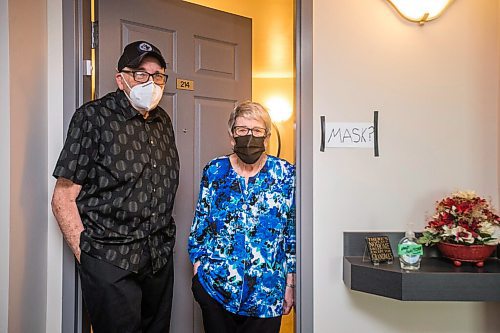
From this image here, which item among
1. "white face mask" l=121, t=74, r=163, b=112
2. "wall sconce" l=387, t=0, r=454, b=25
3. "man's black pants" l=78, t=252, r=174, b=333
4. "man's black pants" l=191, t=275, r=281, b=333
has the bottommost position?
"man's black pants" l=191, t=275, r=281, b=333

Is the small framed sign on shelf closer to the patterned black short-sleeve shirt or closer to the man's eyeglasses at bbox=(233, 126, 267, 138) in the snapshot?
the man's eyeglasses at bbox=(233, 126, 267, 138)

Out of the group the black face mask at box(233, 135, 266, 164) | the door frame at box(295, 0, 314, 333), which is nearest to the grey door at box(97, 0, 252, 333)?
the black face mask at box(233, 135, 266, 164)

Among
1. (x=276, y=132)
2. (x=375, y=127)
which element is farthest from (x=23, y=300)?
(x=276, y=132)

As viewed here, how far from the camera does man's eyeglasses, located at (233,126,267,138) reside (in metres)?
1.83

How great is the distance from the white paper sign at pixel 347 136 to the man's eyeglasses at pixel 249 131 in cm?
26

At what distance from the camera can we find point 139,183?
1683 mm

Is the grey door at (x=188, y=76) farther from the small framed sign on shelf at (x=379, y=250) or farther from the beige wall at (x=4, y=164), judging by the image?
the small framed sign on shelf at (x=379, y=250)

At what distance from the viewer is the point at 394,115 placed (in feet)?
6.09

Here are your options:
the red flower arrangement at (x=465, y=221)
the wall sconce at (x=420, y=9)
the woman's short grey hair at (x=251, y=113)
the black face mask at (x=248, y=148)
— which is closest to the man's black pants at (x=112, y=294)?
the black face mask at (x=248, y=148)

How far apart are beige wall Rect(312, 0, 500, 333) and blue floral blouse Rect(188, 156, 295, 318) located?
14cm

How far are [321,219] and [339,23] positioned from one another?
790mm

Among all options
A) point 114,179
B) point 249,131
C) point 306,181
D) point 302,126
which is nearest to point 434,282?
point 306,181

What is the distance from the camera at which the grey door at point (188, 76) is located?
2090 mm

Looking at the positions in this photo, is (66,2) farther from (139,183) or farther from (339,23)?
(339,23)
